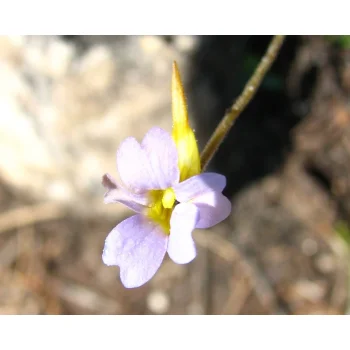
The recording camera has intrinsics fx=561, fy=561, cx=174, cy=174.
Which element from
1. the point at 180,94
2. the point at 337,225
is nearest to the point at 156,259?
the point at 180,94

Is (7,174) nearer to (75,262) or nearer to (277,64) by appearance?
(75,262)

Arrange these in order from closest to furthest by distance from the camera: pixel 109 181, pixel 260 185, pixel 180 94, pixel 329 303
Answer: pixel 109 181
pixel 180 94
pixel 329 303
pixel 260 185

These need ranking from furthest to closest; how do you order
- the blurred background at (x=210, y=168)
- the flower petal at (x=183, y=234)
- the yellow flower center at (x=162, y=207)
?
1. the blurred background at (x=210, y=168)
2. the yellow flower center at (x=162, y=207)
3. the flower petal at (x=183, y=234)

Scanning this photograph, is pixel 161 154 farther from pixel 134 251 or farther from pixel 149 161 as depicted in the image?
pixel 134 251

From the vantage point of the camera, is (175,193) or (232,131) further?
(232,131)

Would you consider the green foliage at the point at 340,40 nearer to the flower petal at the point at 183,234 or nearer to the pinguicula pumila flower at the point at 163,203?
the pinguicula pumila flower at the point at 163,203

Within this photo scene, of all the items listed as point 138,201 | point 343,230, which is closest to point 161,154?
point 138,201

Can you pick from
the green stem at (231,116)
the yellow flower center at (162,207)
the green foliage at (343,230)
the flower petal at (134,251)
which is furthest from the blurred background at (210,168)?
the flower petal at (134,251)
